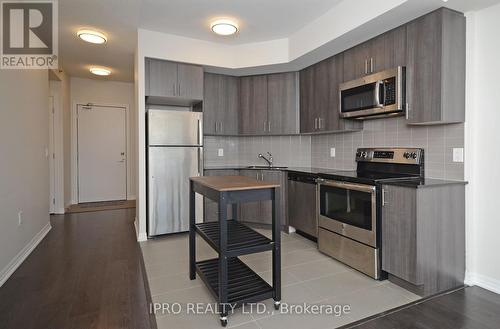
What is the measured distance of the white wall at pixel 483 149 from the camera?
2.32 meters

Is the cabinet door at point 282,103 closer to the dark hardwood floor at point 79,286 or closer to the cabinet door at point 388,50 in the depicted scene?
the cabinet door at point 388,50

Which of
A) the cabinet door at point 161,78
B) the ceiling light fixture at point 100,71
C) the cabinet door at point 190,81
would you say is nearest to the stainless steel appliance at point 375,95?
the cabinet door at point 190,81

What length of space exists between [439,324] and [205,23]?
3491 millimetres

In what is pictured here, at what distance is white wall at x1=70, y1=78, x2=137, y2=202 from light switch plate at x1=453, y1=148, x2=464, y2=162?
202 inches

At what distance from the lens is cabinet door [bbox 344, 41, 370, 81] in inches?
119

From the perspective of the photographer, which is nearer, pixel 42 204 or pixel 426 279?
pixel 426 279

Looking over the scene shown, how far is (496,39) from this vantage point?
230cm

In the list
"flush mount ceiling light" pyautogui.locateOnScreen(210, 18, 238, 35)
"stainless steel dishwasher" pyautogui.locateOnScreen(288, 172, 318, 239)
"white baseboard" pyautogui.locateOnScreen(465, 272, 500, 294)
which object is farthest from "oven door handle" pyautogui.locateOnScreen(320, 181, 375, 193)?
"flush mount ceiling light" pyautogui.locateOnScreen(210, 18, 238, 35)

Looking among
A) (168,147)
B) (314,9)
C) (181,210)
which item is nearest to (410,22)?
(314,9)

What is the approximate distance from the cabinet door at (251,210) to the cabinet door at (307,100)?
924 mm

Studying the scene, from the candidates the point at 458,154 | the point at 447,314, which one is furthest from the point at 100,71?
the point at 447,314

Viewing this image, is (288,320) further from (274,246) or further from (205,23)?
(205,23)

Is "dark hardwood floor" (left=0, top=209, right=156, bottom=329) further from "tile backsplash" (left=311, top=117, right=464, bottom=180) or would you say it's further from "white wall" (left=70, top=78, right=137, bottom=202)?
"tile backsplash" (left=311, top=117, right=464, bottom=180)

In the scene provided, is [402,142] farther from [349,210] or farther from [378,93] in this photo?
[349,210]
